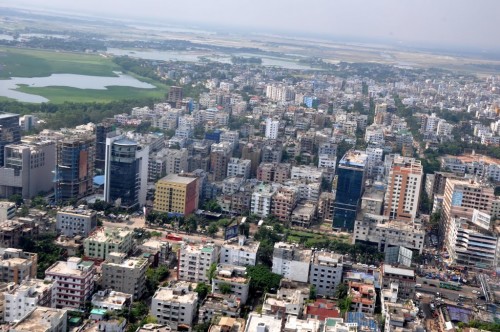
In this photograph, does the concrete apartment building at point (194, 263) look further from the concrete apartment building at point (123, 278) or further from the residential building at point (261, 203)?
the residential building at point (261, 203)

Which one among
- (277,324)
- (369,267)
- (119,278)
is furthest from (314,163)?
(277,324)

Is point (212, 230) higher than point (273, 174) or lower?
lower

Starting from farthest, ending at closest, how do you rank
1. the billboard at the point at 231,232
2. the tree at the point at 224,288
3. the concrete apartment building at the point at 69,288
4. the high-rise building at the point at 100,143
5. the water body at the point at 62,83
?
the water body at the point at 62,83, the high-rise building at the point at 100,143, the billboard at the point at 231,232, the tree at the point at 224,288, the concrete apartment building at the point at 69,288

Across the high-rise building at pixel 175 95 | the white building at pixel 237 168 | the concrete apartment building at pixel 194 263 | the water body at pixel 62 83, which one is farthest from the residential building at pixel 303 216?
the water body at pixel 62 83

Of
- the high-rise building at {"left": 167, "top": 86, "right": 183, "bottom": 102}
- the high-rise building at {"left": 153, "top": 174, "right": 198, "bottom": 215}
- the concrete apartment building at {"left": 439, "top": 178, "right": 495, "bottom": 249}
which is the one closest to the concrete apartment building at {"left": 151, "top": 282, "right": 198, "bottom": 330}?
the high-rise building at {"left": 153, "top": 174, "right": 198, "bottom": 215}

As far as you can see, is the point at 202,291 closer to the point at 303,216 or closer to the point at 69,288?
the point at 69,288

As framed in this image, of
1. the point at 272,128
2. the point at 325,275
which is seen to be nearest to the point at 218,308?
the point at 325,275
